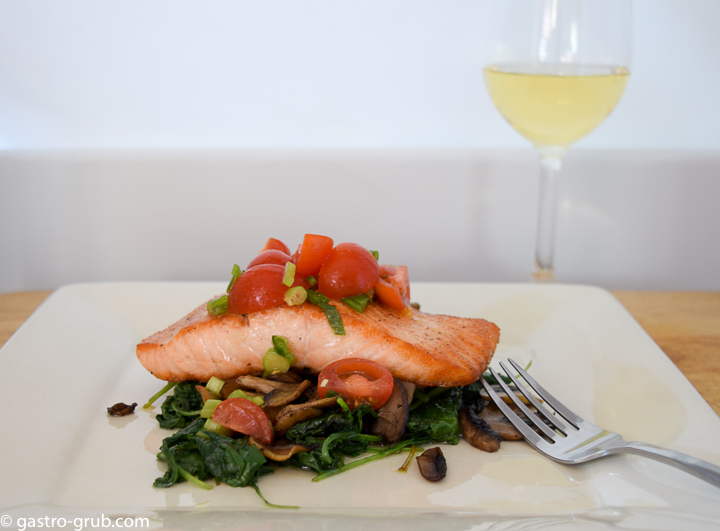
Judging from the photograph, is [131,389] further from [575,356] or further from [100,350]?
[575,356]

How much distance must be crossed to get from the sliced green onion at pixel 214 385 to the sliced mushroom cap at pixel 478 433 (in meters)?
0.71

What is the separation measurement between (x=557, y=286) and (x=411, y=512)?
1415 mm

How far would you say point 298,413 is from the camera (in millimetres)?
1707

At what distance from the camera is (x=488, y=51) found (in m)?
2.38

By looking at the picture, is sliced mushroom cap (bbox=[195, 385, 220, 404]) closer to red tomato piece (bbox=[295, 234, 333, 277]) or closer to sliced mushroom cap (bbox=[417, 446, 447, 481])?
red tomato piece (bbox=[295, 234, 333, 277])

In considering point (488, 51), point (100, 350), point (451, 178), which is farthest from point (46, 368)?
point (451, 178)

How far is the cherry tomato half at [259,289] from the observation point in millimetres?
1922

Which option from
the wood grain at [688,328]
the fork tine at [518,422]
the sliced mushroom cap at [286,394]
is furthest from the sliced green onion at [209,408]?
the wood grain at [688,328]

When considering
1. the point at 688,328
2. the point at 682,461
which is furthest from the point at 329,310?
the point at 688,328

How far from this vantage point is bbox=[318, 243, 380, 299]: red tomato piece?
190 cm

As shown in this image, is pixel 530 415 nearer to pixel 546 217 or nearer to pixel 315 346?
pixel 315 346

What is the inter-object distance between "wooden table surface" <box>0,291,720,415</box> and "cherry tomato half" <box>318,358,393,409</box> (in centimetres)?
103

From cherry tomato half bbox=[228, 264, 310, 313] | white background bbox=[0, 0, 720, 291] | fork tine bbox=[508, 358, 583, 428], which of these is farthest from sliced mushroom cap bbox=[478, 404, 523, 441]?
white background bbox=[0, 0, 720, 291]

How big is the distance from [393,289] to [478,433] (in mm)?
539
